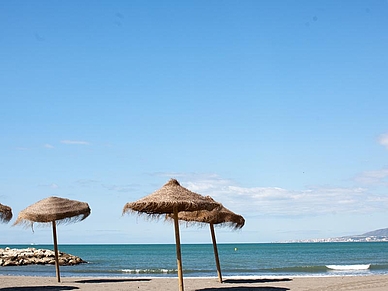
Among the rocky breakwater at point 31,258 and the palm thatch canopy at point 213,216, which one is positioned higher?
the palm thatch canopy at point 213,216

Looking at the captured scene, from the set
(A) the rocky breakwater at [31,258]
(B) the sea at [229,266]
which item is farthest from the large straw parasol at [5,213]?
(A) the rocky breakwater at [31,258]

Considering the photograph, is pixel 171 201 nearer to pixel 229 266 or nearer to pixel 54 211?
pixel 54 211

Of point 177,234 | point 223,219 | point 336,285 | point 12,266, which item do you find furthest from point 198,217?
point 12,266

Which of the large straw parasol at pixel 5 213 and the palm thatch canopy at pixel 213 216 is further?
the palm thatch canopy at pixel 213 216

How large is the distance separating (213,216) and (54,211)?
5.10 meters

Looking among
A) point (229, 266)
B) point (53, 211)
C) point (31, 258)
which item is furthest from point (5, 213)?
point (229, 266)

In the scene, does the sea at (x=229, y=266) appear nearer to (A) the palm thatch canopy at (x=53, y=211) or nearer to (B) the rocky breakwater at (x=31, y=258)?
(B) the rocky breakwater at (x=31, y=258)

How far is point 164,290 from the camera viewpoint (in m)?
14.1

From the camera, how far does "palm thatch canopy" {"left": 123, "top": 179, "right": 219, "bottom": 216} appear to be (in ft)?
34.9

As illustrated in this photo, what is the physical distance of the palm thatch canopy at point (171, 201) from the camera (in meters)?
10.6

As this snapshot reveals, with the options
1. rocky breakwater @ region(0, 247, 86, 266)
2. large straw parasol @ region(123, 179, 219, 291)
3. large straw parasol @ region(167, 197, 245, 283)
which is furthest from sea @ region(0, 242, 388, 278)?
large straw parasol @ region(123, 179, 219, 291)

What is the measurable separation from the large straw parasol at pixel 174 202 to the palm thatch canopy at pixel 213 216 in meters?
2.59

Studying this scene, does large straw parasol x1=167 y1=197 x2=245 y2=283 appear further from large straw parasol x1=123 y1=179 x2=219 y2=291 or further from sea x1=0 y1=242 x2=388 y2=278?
sea x1=0 y1=242 x2=388 y2=278

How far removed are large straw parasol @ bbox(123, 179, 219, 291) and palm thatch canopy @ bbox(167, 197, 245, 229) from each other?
8.49 feet
